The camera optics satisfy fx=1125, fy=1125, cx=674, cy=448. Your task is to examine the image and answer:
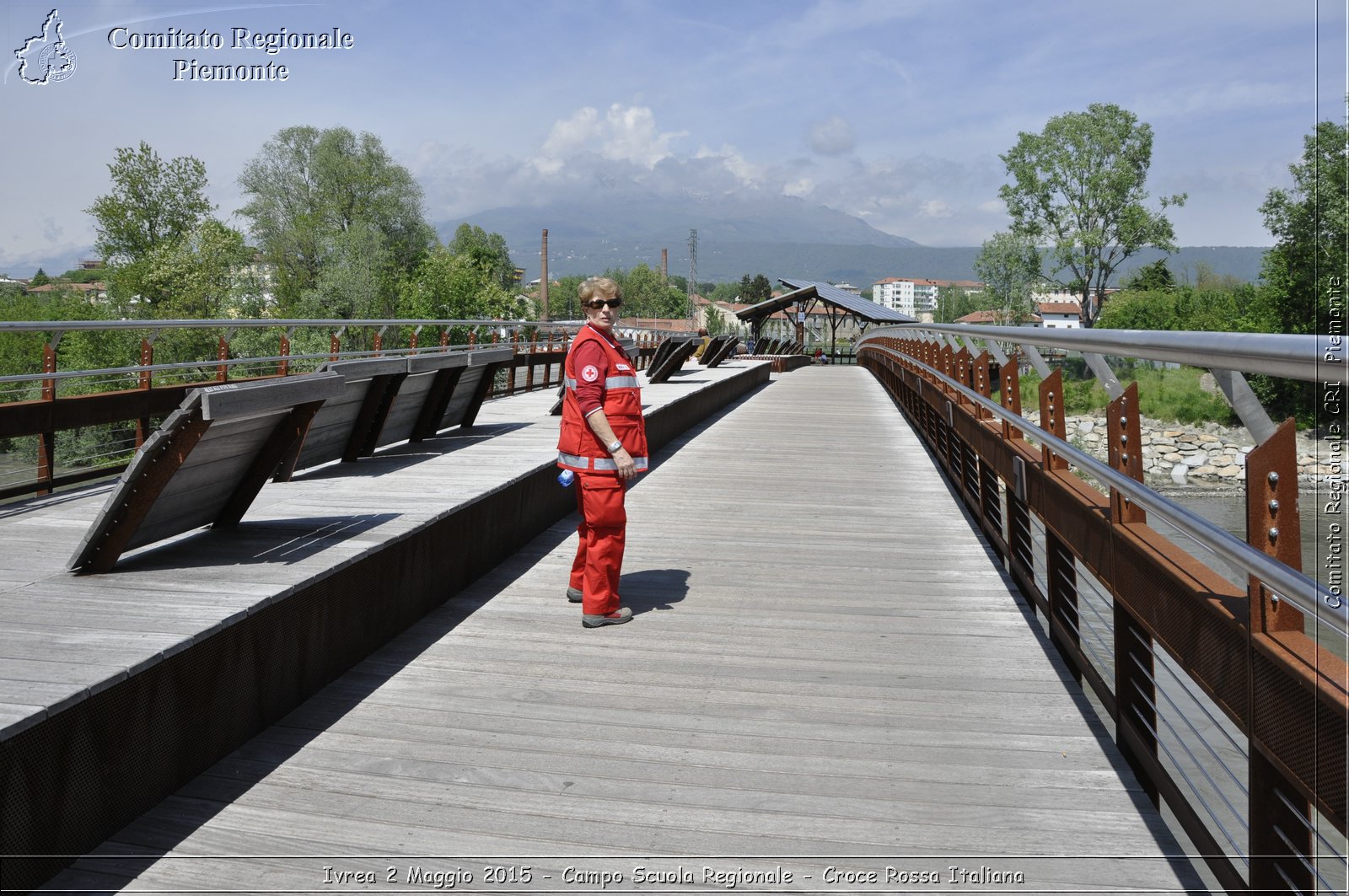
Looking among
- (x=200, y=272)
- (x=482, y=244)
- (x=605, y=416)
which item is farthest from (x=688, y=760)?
(x=482, y=244)

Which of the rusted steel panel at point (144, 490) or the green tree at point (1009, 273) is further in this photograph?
the green tree at point (1009, 273)

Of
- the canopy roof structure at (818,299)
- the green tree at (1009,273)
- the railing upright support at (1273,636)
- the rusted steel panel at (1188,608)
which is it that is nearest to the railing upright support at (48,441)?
the rusted steel panel at (1188,608)

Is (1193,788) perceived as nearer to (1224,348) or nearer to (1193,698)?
(1193,698)

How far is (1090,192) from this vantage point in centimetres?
6962

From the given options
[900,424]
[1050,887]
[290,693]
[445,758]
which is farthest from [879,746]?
[900,424]

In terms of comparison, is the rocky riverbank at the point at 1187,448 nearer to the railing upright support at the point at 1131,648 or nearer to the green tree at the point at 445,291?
the railing upright support at the point at 1131,648

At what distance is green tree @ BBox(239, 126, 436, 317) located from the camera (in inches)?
2741

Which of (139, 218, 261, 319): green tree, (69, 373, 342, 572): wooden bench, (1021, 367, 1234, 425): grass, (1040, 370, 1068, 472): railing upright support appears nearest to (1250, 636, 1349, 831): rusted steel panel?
(1021, 367, 1234, 425): grass

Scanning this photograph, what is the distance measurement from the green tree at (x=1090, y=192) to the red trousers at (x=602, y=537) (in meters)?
69.9

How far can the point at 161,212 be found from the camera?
62875mm

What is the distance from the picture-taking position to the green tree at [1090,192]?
68.2 m

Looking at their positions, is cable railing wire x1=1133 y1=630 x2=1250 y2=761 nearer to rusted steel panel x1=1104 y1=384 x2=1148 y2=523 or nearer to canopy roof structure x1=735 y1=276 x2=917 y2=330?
rusted steel panel x1=1104 y1=384 x2=1148 y2=523

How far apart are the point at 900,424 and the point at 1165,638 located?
42.0 feet

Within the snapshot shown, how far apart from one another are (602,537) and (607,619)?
39 centimetres
